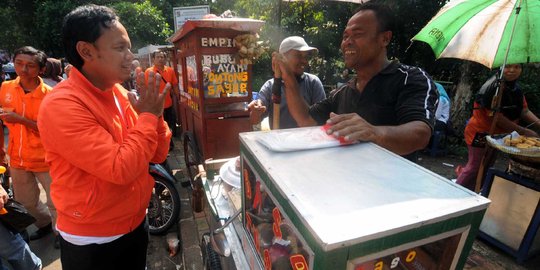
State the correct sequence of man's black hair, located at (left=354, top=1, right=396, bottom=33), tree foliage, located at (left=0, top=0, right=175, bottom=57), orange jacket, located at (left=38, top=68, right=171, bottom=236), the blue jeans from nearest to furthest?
orange jacket, located at (left=38, top=68, right=171, bottom=236)
man's black hair, located at (left=354, top=1, right=396, bottom=33)
the blue jeans
tree foliage, located at (left=0, top=0, right=175, bottom=57)

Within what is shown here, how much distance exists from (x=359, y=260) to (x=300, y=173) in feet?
1.10

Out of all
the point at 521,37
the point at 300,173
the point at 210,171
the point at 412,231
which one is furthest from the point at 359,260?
the point at 521,37

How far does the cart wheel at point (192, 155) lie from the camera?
4.04m

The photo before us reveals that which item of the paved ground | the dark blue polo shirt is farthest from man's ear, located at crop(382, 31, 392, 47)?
the paved ground

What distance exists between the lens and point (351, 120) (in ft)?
3.99

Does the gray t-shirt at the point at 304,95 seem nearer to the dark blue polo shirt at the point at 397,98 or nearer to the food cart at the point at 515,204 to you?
the dark blue polo shirt at the point at 397,98

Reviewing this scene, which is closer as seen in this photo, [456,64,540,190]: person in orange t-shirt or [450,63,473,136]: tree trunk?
[456,64,540,190]: person in orange t-shirt

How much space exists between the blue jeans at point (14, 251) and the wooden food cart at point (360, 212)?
88.1 inches

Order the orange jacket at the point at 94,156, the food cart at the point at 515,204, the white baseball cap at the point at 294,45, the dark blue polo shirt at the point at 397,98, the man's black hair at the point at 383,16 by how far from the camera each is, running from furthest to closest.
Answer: the white baseball cap at the point at 294,45 < the food cart at the point at 515,204 < the man's black hair at the point at 383,16 < the dark blue polo shirt at the point at 397,98 < the orange jacket at the point at 94,156

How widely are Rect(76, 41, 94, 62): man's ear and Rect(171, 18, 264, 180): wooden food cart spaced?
1922 millimetres

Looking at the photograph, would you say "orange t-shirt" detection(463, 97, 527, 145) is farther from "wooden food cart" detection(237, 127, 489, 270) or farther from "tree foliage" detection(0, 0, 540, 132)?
"wooden food cart" detection(237, 127, 489, 270)

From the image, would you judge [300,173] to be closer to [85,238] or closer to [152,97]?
[152,97]

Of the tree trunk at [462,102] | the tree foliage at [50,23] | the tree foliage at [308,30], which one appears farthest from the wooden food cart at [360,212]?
the tree foliage at [50,23]

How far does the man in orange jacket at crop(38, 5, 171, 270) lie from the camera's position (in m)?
1.22
